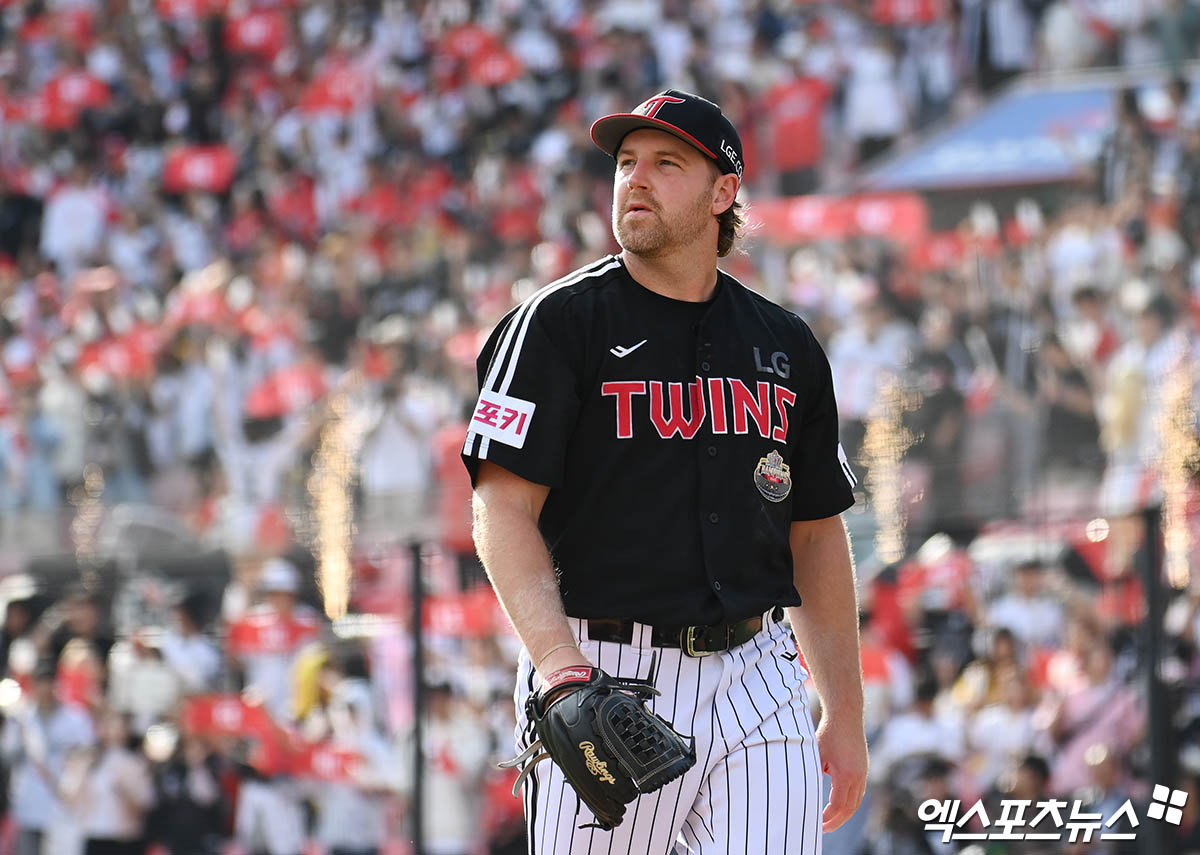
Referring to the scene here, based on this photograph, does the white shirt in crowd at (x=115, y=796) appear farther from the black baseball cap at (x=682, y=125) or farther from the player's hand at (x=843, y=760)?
the black baseball cap at (x=682, y=125)

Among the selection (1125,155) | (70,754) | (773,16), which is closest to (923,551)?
(70,754)

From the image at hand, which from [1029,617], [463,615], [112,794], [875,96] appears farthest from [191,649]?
[875,96]

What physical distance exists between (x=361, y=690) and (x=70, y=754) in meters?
1.35

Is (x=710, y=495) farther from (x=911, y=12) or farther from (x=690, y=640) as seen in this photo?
(x=911, y=12)

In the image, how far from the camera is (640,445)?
3.37m

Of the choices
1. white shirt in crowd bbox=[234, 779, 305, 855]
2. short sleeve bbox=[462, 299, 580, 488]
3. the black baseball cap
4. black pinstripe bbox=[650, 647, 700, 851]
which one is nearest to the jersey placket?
black pinstripe bbox=[650, 647, 700, 851]

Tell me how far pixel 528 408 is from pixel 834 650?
0.84 m

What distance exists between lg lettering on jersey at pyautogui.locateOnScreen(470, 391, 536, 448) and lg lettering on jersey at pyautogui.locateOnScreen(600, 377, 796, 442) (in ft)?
0.53

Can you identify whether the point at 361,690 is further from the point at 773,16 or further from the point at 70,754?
the point at 773,16

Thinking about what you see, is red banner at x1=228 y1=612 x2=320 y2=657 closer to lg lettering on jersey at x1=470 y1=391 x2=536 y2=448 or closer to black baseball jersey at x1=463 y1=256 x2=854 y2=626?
black baseball jersey at x1=463 y1=256 x2=854 y2=626

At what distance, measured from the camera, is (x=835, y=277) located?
40.9 feet

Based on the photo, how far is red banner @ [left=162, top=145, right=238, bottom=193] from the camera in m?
17.6

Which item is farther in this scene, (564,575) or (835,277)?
(835,277)

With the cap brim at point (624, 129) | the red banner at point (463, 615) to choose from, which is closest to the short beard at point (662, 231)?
the cap brim at point (624, 129)
